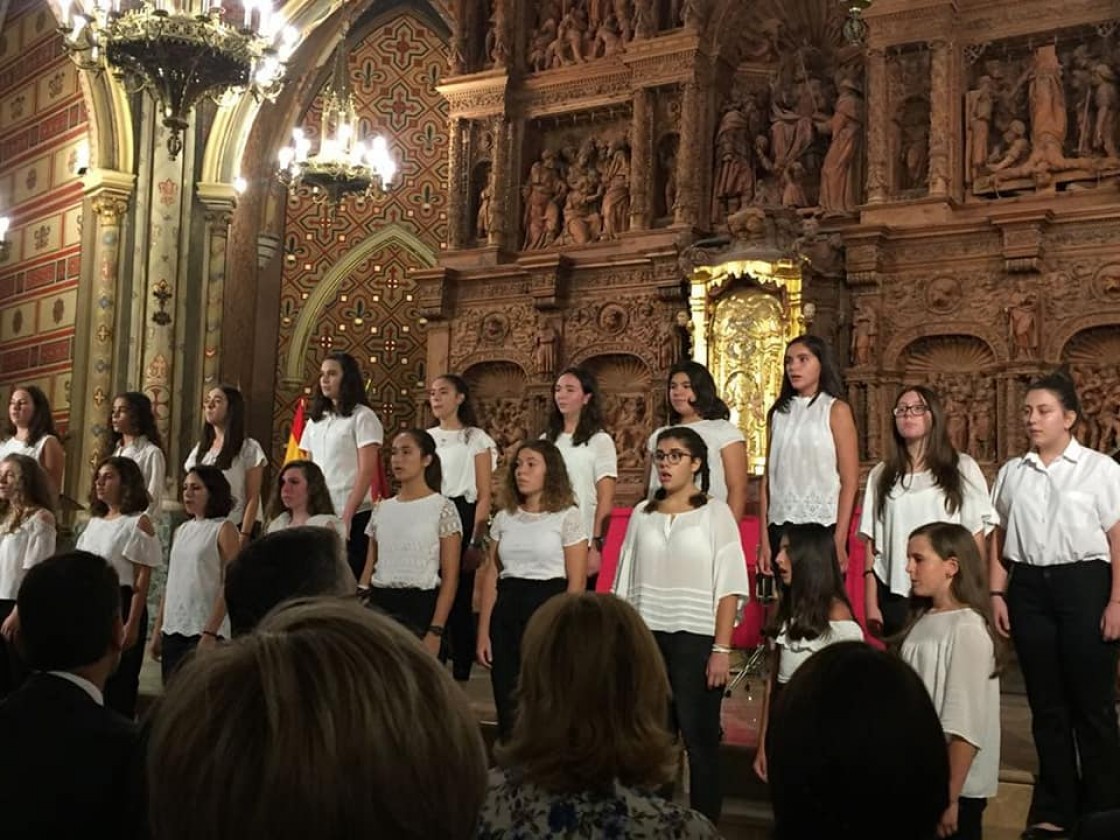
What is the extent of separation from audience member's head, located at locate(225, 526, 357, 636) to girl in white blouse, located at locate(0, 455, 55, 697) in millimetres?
3210

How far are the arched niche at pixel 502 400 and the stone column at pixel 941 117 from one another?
11.5ft

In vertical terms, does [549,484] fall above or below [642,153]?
below

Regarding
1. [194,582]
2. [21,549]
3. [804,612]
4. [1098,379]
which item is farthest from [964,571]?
[1098,379]

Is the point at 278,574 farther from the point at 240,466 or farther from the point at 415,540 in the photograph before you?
the point at 240,466

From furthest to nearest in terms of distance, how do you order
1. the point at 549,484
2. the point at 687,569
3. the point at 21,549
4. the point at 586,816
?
1. the point at 21,549
2. the point at 549,484
3. the point at 687,569
4. the point at 586,816

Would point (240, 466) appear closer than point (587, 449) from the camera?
No

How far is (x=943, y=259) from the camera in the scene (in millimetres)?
8992

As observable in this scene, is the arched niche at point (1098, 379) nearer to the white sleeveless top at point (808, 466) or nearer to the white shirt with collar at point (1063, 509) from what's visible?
the white sleeveless top at point (808, 466)

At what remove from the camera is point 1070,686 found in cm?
421

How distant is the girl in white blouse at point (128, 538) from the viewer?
5.60m

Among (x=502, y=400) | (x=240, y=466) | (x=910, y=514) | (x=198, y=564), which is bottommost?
(x=198, y=564)

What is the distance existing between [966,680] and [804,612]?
637 millimetres

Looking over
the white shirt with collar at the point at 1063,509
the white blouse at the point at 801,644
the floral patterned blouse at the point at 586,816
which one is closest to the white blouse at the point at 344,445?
the white blouse at the point at 801,644

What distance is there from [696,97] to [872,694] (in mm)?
9135
